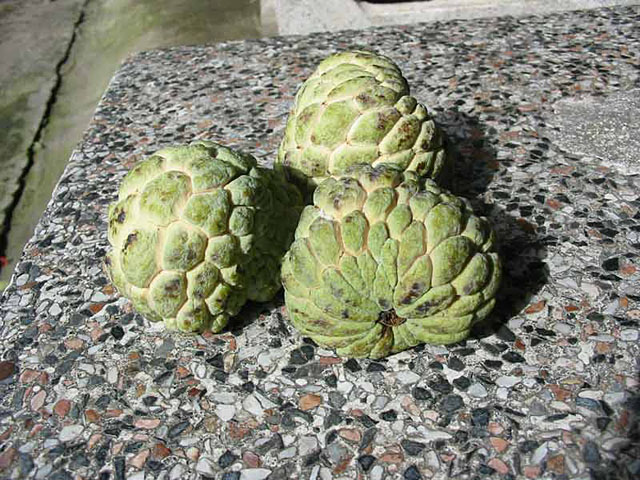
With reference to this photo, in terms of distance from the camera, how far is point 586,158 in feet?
8.39

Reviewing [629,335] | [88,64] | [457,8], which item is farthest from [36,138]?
[629,335]

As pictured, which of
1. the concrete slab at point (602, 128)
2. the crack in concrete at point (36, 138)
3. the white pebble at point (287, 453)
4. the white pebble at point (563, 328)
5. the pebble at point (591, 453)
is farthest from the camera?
the crack in concrete at point (36, 138)

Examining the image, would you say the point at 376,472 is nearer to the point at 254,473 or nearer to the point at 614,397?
the point at 254,473

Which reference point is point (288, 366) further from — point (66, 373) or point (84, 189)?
point (84, 189)

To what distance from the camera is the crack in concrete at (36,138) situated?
4102 millimetres

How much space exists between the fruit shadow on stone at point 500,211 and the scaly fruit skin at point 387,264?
242 millimetres

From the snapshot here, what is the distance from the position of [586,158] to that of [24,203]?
3548mm

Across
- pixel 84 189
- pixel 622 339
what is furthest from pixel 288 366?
pixel 84 189

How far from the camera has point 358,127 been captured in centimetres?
187

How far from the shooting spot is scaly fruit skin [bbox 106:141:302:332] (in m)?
1.61

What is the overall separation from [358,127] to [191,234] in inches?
23.4

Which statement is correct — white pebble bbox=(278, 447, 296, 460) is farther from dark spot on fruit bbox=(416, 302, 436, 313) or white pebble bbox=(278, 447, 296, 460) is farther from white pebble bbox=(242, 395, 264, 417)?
dark spot on fruit bbox=(416, 302, 436, 313)

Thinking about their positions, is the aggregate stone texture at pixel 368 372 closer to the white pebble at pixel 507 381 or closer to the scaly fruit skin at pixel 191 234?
the white pebble at pixel 507 381

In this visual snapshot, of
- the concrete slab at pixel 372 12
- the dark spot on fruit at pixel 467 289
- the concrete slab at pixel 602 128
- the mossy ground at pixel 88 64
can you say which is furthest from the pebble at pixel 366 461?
the concrete slab at pixel 372 12
